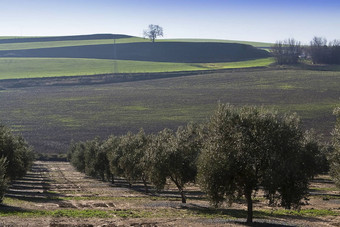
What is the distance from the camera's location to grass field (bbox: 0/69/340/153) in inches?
4811

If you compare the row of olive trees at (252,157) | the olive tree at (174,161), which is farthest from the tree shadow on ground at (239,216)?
the olive tree at (174,161)

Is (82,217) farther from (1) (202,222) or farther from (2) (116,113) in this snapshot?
(2) (116,113)

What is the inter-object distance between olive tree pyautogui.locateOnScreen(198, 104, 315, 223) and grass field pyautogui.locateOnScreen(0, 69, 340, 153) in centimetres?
7415

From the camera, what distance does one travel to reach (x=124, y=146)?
63.4 metres

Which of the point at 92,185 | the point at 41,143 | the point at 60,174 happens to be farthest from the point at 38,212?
the point at 41,143

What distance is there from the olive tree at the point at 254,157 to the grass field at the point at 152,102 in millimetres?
74155

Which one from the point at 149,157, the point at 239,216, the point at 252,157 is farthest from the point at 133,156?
the point at 252,157

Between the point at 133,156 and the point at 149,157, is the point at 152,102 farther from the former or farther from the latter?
the point at 149,157

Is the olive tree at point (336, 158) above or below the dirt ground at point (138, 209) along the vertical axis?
above

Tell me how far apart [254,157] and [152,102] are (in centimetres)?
12255

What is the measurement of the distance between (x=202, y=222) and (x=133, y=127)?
88687mm

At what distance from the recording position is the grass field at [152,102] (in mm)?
122188

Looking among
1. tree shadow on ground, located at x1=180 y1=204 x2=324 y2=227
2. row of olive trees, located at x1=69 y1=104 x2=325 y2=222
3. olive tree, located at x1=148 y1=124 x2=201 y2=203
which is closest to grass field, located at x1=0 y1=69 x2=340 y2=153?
olive tree, located at x1=148 y1=124 x2=201 y2=203

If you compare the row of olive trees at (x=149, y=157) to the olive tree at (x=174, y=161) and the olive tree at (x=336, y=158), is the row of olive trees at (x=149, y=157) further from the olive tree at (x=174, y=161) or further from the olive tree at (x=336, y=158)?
the olive tree at (x=336, y=158)
